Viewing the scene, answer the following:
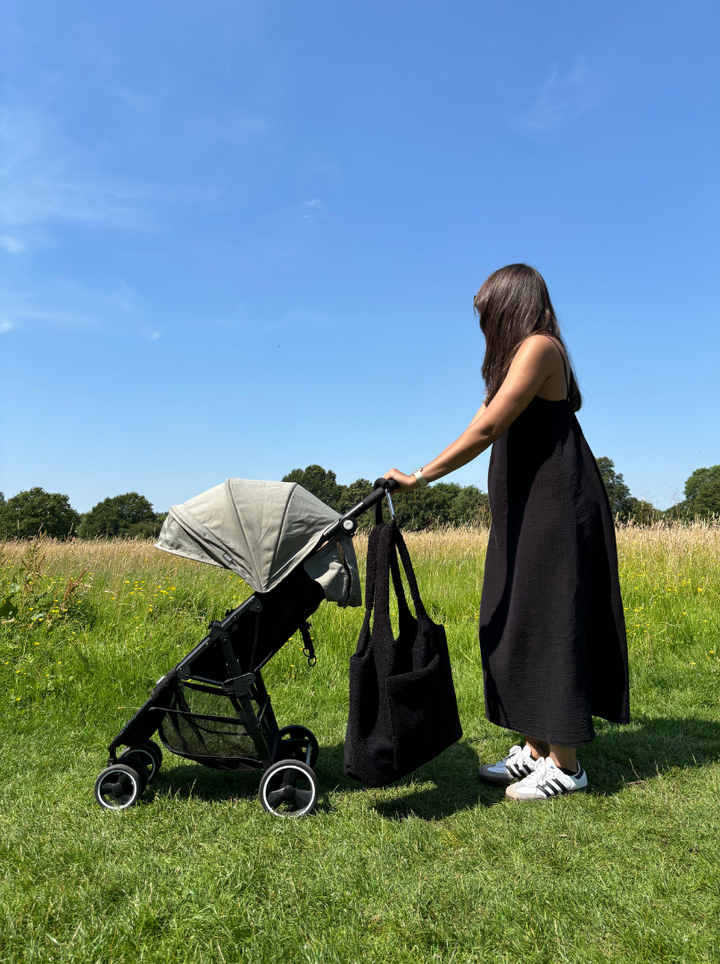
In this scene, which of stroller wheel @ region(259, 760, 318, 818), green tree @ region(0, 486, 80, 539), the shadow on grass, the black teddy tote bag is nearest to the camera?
the black teddy tote bag

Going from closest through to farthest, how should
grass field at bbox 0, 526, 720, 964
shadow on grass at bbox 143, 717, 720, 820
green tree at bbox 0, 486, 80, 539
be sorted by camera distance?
grass field at bbox 0, 526, 720, 964 < shadow on grass at bbox 143, 717, 720, 820 < green tree at bbox 0, 486, 80, 539

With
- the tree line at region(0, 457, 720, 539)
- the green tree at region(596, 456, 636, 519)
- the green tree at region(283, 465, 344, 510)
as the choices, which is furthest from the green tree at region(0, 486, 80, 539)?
the green tree at region(596, 456, 636, 519)

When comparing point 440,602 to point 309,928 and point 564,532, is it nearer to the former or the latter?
point 564,532

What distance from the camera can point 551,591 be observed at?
117 inches

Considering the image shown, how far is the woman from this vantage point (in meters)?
2.92

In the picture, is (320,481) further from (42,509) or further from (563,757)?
(563,757)

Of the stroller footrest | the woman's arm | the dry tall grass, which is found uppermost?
the woman's arm

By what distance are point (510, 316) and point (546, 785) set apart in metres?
2.23

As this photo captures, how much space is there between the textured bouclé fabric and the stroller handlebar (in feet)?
2.18

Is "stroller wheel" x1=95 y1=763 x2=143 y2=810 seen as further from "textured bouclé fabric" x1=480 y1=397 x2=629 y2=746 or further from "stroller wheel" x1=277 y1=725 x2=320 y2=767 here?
"textured bouclé fabric" x1=480 y1=397 x2=629 y2=746

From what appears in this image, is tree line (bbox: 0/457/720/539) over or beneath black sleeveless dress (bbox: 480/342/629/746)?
over

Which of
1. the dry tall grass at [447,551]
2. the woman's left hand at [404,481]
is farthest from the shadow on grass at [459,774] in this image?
the dry tall grass at [447,551]

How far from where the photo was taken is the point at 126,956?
1938 millimetres

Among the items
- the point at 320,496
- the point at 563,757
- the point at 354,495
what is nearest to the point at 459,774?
the point at 563,757
